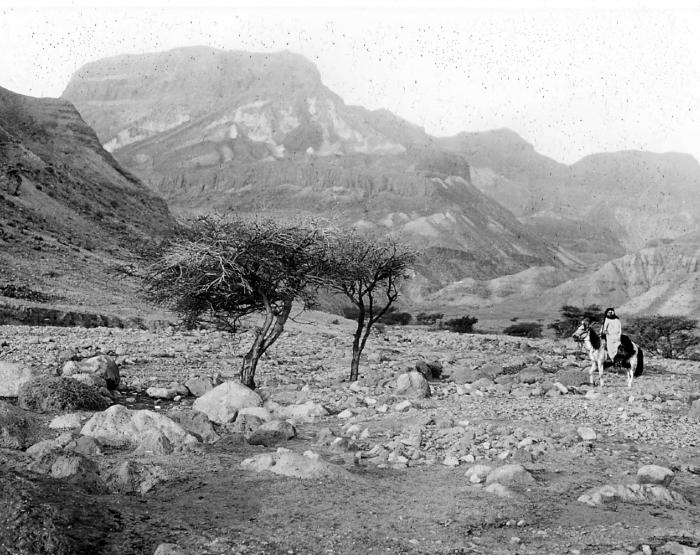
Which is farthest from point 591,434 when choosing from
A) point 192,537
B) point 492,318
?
point 492,318

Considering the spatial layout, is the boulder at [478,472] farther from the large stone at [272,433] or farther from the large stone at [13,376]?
the large stone at [13,376]

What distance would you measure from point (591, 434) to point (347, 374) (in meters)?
10.2

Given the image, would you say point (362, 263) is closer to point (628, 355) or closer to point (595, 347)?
point (595, 347)

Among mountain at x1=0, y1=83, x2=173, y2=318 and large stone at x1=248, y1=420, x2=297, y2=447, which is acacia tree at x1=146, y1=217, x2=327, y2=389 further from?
large stone at x1=248, y1=420, x2=297, y2=447

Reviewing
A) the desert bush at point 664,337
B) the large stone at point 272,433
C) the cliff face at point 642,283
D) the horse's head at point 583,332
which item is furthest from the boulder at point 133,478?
the cliff face at point 642,283

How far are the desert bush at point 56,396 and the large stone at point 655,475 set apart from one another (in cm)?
827

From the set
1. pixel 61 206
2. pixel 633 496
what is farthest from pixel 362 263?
pixel 61 206

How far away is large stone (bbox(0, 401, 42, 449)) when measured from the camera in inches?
299

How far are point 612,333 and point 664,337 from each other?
35764mm

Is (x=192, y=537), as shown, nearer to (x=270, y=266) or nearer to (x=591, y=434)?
(x=591, y=434)

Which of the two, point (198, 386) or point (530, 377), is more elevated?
point (530, 377)

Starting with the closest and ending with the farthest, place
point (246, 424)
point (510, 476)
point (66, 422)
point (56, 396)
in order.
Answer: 1. point (510, 476)
2. point (66, 422)
3. point (246, 424)
4. point (56, 396)

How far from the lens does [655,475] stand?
7.68 metres

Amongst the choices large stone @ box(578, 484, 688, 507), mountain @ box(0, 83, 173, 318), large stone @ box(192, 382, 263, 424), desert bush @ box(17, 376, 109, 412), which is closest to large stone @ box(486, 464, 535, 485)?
large stone @ box(578, 484, 688, 507)
